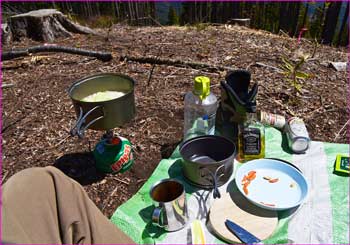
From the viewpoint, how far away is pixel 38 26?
12.8 feet

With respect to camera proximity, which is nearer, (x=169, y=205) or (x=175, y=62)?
(x=169, y=205)

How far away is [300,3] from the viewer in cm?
434

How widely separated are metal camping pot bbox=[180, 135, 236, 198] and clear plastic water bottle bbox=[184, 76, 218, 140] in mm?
105

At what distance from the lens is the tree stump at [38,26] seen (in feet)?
12.8

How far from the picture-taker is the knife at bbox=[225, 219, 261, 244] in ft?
4.17

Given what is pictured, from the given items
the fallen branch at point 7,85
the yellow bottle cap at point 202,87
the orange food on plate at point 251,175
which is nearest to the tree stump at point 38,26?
the fallen branch at point 7,85

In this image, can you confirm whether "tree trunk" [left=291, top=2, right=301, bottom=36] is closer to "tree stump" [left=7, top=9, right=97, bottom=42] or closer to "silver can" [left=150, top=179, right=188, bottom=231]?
"tree stump" [left=7, top=9, right=97, bottom=42]

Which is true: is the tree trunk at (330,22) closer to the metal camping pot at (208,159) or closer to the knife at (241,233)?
the metal camping pot at (208,159)

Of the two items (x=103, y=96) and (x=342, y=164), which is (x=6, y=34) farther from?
(x=342, y=164)

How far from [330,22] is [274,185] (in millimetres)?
3141

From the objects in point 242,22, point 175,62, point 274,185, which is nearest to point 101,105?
point 274,185

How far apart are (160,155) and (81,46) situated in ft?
7.13

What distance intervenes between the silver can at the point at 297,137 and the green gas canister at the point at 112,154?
88 cm

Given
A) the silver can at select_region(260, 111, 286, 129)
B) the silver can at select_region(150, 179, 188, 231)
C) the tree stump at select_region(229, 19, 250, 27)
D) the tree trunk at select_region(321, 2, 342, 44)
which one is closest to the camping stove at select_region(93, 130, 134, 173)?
the silver can at select_region(150, 179, 188, 231)
